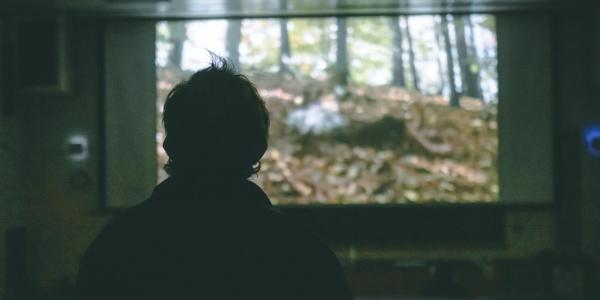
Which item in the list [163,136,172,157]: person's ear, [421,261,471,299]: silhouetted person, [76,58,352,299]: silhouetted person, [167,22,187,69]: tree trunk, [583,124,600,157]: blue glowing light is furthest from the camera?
[167,22,187,69]: tree trunk

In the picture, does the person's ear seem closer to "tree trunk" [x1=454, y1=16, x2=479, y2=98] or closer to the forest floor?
the forest floor

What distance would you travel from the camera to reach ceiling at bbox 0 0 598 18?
201 inches

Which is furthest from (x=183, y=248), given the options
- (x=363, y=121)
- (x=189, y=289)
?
(x=363, y=121)

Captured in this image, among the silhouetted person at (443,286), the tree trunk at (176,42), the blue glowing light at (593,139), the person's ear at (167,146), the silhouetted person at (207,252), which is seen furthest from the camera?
the tree trunk at (176,42)

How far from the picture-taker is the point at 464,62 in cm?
541

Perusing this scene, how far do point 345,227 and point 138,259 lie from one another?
4315 millimetres

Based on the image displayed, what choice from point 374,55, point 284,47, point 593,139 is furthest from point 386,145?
point 593,139

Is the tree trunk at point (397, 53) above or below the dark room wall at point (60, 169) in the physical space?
above

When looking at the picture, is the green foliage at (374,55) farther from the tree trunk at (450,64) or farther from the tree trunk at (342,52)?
the tree trunk at (450,64)

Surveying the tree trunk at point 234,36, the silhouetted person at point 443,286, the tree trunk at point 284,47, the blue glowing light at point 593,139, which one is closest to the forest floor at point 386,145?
the tree trunk at point 284,47

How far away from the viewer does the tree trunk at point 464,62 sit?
5.40m

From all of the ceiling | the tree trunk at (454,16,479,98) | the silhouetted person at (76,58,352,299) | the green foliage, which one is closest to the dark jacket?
the silhouetted person at (76,58,352,299)

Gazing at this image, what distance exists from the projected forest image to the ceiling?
109mm

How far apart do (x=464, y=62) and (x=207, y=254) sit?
454 centimetres
